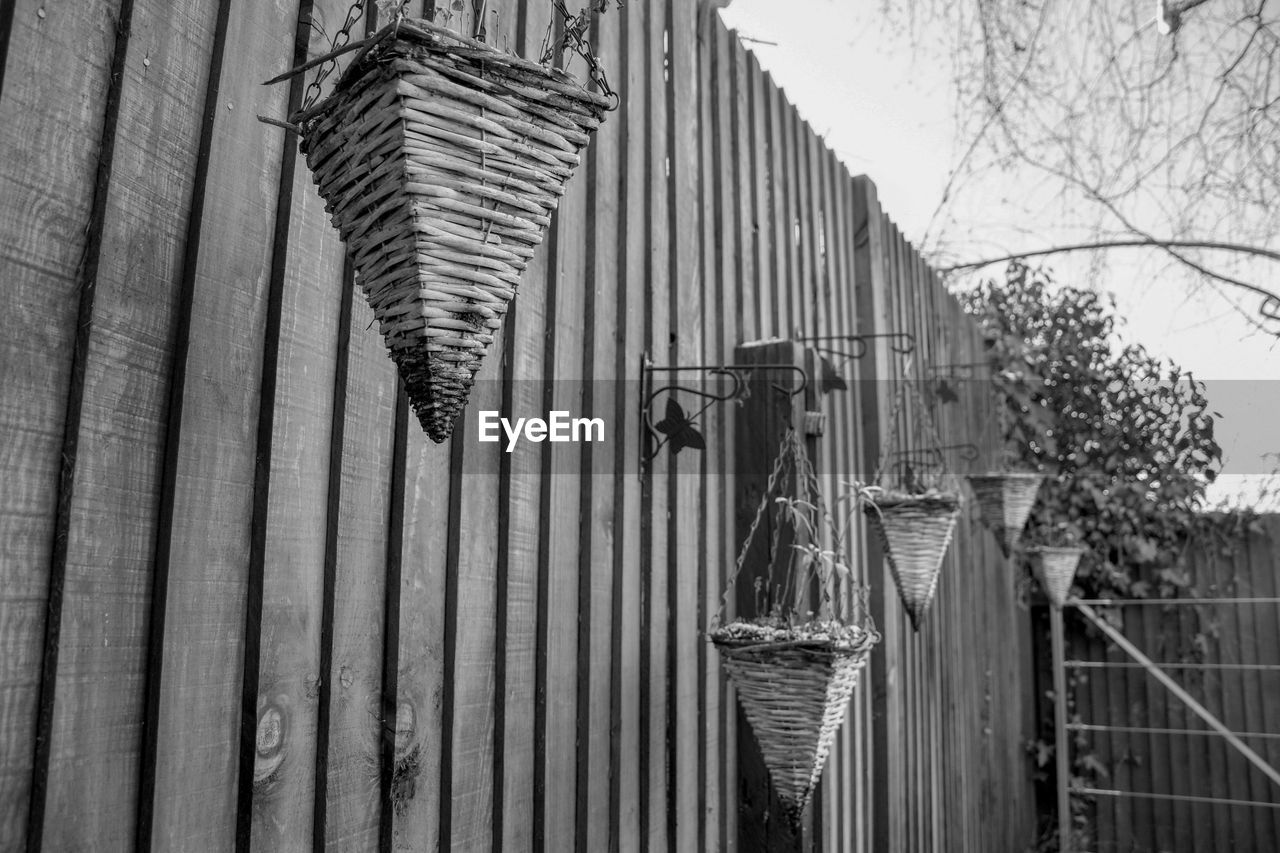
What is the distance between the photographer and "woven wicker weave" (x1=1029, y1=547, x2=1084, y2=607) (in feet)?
17.0

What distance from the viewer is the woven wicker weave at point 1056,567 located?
5.18 meters

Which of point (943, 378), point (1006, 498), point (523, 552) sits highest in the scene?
point (943, 378)

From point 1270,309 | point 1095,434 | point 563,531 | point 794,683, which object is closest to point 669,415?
point 563,531

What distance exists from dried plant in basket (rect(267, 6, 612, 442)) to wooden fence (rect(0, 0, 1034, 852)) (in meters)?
0.23

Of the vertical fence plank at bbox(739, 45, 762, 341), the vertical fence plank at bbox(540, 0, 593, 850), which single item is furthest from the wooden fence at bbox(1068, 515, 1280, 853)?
the vertical fence plank at bbox(540, 0, 593, 850)

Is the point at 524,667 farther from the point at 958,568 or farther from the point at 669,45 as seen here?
the point at 958,568

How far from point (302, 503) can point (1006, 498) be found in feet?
11.5

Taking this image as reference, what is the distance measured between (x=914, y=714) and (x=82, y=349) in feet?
10.7

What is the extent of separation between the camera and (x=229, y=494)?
1.03m

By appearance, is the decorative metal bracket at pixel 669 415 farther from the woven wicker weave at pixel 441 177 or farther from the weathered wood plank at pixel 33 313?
the weathered wood plank at pixel 33 313

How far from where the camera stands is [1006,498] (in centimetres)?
405

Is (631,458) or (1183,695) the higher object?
(631,458)

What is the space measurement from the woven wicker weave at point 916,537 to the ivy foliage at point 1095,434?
4152 mm

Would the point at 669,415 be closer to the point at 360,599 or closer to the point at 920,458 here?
the point at 360,599
